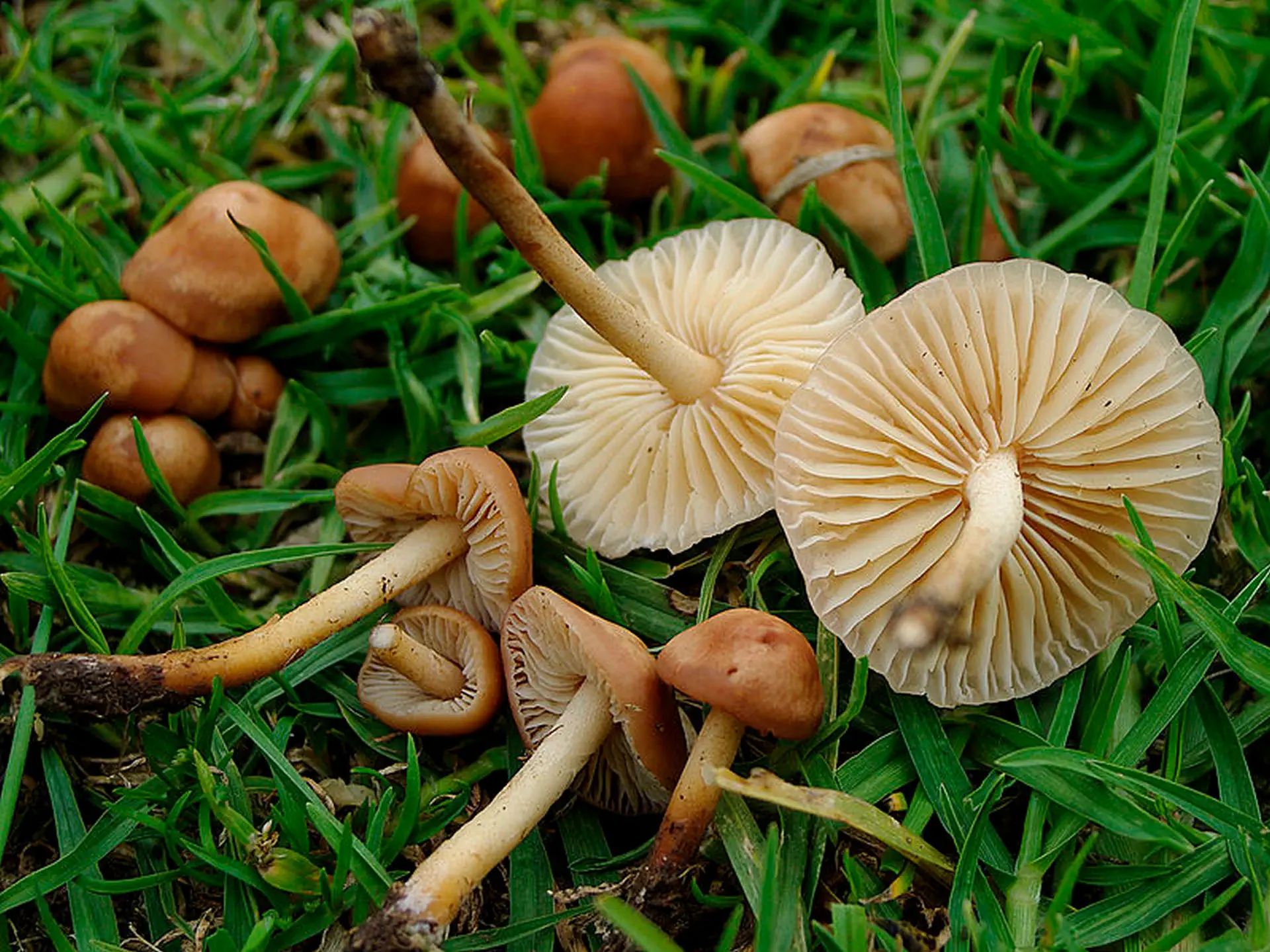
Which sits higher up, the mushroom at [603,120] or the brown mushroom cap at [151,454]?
the mushroom at [603,120]

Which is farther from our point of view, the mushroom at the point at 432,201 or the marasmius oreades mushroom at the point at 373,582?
the mushroom at the point at 432,201

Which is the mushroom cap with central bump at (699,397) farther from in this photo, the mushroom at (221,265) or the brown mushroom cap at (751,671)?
the mushroom at (221,265)

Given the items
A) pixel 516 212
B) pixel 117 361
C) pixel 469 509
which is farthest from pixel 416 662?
pixel 117 361

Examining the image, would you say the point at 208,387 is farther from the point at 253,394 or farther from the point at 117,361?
the point at 117,361

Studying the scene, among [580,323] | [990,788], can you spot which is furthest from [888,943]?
[580,323]

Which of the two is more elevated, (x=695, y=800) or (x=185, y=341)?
(x=185, y=341)

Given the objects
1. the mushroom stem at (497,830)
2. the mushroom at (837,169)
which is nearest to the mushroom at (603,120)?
the mushroom at (837,169)

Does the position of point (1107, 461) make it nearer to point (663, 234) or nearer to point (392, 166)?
point (663, 234)
